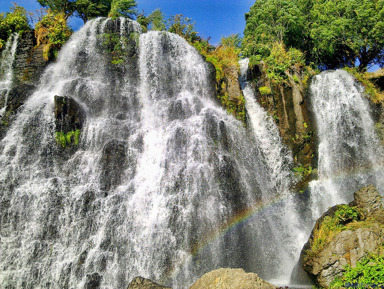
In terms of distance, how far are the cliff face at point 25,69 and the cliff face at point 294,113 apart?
13240mm

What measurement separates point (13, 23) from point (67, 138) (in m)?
10.3

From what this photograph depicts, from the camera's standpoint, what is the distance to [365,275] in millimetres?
6754

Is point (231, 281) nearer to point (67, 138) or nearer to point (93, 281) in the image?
point (93, 281)

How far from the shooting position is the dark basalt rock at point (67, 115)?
13141 millimetres

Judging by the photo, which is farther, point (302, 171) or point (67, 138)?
point (302, 171)

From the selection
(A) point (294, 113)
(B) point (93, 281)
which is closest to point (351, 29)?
(A) point (294, 113)

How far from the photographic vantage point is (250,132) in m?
16.1

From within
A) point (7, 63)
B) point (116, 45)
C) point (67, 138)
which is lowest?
point (67, 138)

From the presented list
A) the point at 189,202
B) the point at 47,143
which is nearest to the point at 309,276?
the point at 189,202

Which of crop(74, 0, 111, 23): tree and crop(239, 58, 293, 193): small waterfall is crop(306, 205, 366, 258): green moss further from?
crop(74, 0, 111, 23): tree

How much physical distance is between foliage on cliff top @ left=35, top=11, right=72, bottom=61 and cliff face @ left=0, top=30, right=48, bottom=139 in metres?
0.43

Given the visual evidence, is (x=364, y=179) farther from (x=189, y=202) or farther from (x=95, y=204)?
(x=95, y=204)

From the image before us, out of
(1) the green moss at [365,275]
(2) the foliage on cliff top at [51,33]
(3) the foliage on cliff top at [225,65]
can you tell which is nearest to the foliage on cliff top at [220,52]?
(3) the foliage on cliff top at [225,65]

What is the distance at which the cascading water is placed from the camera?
10.4 metres
